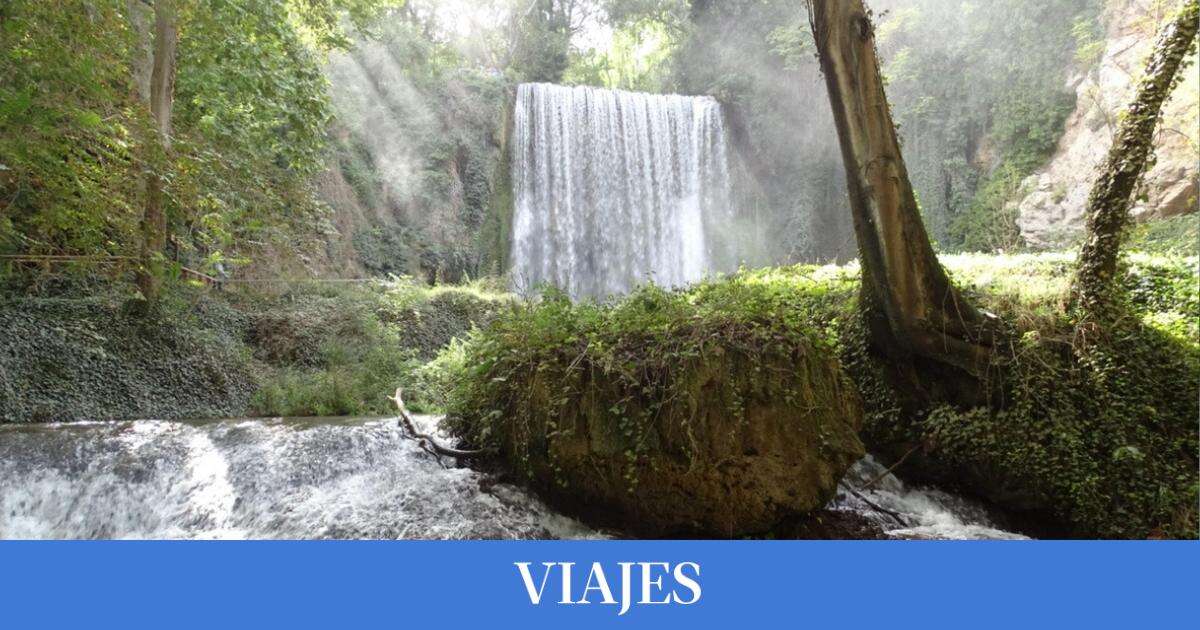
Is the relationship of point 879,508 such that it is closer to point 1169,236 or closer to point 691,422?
point 691,422

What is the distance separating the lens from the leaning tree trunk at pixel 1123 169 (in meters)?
3.69

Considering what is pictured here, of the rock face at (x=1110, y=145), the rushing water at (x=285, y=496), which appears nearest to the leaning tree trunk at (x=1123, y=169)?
the rock face at (x=1110, y=145)

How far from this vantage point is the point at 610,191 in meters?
13.9

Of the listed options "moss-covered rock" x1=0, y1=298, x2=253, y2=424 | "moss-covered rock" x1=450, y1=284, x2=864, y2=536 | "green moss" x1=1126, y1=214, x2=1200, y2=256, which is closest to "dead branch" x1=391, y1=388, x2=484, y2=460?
"moss-covered rock" x1=450, y1=284, x2=864, y2=536

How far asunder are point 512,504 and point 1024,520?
2766mm

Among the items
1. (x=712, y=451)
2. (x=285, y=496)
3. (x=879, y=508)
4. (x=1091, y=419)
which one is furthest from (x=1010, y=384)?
(x=285, y=496)

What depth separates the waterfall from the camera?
538 inches

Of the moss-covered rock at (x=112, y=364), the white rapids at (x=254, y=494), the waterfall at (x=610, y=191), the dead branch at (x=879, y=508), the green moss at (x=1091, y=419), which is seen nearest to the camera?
the white rapids at (x=254, y=494)

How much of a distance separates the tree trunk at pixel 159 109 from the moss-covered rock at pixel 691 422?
15.4 ft

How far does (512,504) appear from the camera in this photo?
3359 millimetres

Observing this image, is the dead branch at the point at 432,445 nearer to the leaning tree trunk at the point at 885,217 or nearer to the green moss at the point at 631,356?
the green moss at the point at 631,356

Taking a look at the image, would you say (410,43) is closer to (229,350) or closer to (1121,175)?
(229,350)

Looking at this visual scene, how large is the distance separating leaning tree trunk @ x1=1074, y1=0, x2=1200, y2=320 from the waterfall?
9491 millimetres

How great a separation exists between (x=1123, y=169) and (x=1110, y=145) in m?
0.39
